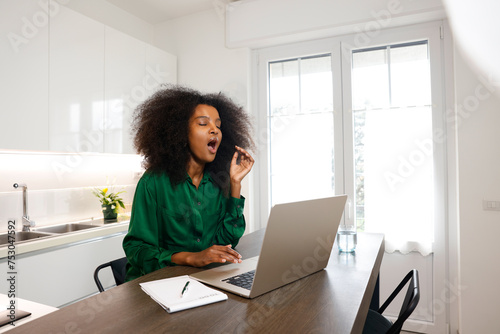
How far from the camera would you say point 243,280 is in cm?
101

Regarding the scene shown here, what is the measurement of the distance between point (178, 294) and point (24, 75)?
201 cm

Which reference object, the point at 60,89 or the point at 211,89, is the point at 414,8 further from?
the point at 60,89

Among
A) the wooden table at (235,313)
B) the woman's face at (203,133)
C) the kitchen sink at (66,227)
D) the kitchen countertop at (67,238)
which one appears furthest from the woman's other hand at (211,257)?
the kitchen sink at (66,227)

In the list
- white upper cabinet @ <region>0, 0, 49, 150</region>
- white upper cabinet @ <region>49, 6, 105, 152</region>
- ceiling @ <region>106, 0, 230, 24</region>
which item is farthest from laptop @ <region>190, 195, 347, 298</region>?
ceiling @ <region>106, 0, 230, 24</region>

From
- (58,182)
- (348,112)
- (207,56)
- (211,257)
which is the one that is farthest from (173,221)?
(207,56)

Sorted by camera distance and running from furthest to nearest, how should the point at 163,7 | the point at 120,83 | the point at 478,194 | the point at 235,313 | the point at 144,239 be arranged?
the point at 163,7
the point at 120,83
the point at 478,194
the point at 144,239
the point at 235,313

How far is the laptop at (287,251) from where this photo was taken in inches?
35.3

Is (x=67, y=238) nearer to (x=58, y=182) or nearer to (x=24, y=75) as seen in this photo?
(x=58, y=182)

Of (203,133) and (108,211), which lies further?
(108,211)

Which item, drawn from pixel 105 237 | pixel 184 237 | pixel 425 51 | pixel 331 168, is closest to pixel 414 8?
pixel 425 51

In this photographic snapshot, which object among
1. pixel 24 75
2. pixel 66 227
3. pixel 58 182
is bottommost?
pixel 66 227

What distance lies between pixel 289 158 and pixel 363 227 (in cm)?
86

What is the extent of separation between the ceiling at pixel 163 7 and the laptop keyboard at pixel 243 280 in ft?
9.46

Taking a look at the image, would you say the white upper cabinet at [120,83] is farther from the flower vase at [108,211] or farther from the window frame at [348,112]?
the window frame at [348,112]
